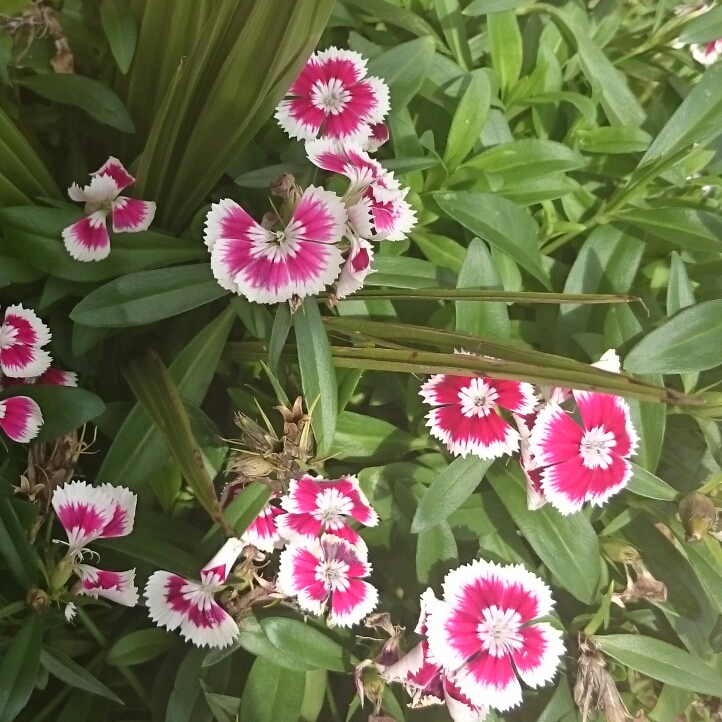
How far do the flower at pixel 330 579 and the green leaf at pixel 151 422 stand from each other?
211 mm

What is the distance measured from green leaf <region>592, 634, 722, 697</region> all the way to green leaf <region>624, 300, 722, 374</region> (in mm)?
359

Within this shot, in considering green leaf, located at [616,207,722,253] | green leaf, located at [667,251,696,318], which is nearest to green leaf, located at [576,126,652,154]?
green leaf, located at [616,207,722,253]

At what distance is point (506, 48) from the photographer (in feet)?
3.46

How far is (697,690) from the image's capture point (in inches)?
32.9

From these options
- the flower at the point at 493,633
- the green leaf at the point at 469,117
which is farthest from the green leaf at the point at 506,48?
the flower at the point at 493,633

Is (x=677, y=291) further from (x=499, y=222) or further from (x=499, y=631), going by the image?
(x=499, y=631)

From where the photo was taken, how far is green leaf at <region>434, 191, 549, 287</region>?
0.91 m

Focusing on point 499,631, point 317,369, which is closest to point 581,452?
point 499,631

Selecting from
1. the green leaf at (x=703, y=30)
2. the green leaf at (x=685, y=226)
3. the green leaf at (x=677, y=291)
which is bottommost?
the green leaf at (x=677, y=291)

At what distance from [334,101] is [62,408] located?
1.73ft

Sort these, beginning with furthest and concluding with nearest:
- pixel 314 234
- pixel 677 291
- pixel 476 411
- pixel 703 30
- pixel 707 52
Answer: pixel 707 52
pixel 703 30
pixel 677 291
pixel 476 411
pixel 314 234

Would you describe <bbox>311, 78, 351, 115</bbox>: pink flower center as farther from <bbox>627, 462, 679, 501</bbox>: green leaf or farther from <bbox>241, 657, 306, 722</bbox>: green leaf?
<bbox>241, 657, 306, 722</bbox>: green leaf

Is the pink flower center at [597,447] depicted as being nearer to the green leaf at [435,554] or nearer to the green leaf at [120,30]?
the green leaf at [435,554]

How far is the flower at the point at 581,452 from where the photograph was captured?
2.56 ft
